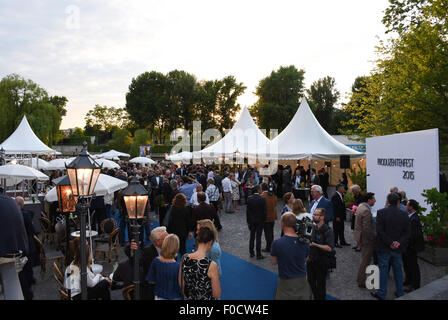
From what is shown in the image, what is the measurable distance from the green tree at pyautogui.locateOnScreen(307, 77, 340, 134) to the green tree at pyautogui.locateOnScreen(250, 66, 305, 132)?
7713 millimetres

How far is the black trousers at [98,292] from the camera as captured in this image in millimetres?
4020

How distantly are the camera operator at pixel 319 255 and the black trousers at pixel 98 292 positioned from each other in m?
2.85

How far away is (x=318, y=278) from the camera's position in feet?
14.6

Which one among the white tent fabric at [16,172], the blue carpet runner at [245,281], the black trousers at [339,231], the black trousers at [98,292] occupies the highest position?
the white tent fabric at [16,172]

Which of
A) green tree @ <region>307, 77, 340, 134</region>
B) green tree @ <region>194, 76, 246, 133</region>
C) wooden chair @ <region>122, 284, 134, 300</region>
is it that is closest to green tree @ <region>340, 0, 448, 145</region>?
wooden chair @ <region>122, 284, 134, 300</region>

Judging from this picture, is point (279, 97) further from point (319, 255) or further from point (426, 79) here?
point (319, 255)

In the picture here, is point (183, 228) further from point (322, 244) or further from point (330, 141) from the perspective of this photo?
point (330, 141)

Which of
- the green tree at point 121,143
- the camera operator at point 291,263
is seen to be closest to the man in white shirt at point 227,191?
the camera operator at point 291,263

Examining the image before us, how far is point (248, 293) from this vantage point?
535cm

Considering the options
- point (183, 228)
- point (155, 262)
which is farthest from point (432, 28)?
point (155, 262)

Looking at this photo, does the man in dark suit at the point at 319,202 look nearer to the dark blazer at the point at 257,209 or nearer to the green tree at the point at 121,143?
the dark blazer at the point at 257,209
